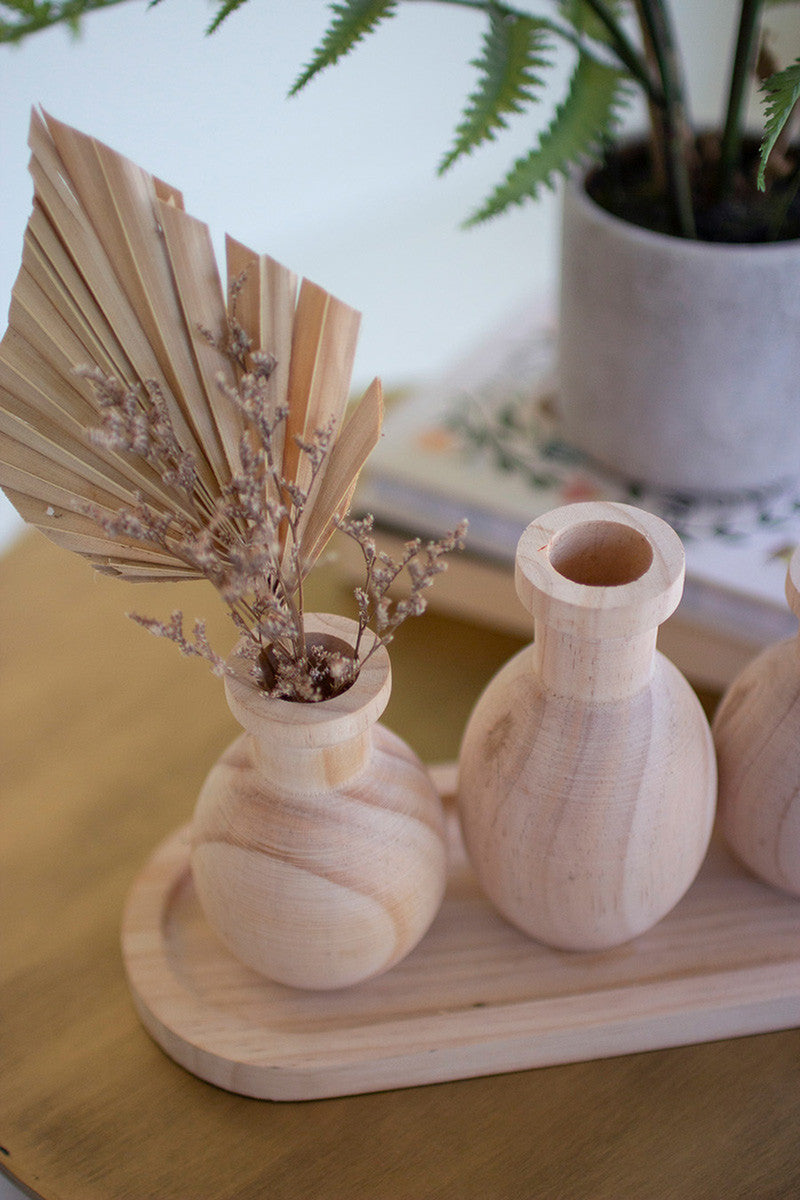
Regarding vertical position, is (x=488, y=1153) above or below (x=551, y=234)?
above

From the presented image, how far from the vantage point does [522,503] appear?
60cm

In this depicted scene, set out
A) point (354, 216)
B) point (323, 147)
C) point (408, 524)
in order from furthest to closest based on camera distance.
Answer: point (354, 216) < point (323, 147) < point (408, 524)

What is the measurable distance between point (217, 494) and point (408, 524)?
0.28 metres

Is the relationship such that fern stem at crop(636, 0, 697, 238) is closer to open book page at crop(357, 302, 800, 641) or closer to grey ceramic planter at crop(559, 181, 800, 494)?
grey ceramic planter at crop(559, 181, 800, 494)

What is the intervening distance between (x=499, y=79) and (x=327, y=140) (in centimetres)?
49

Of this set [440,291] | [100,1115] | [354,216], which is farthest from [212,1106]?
[354,216]

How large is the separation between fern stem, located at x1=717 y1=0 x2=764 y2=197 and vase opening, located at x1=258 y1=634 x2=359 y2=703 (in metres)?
0.32

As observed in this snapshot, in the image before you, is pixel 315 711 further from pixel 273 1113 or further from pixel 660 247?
pixel 660 247

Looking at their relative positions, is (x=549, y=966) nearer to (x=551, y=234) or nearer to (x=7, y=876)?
(x=7, y=876)

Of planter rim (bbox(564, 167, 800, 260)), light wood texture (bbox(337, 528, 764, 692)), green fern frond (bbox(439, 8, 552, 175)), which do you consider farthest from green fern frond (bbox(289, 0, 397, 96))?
light wood texture (bbox(337, 528, 764, 692))

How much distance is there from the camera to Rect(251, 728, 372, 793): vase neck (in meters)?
0.35

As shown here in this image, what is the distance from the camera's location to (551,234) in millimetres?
1559

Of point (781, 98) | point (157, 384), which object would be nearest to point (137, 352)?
point (157, 384)

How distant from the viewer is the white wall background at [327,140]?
62 centimetres
